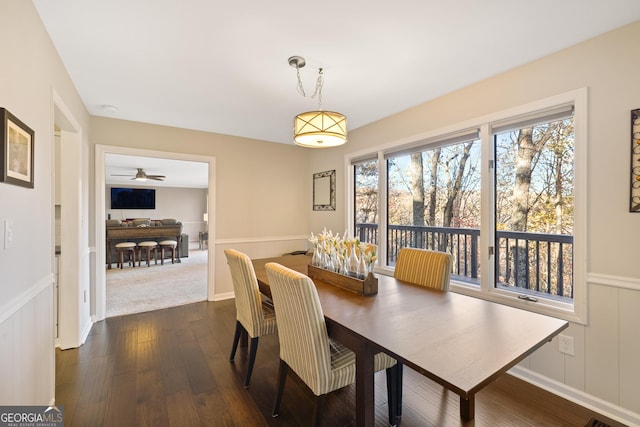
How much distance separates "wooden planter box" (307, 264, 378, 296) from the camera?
6.10ft

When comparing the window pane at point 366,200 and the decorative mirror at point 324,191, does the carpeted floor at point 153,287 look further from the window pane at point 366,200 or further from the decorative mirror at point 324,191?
the window pane at point 366,200

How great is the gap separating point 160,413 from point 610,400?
2.92m

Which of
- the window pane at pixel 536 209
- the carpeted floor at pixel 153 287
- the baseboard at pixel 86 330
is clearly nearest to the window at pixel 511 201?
the window pane at pixel 536 209

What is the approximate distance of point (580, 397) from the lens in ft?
6.33

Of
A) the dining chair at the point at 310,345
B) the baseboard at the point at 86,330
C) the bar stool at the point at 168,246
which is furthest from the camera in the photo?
the bar stool at the point at 168,246

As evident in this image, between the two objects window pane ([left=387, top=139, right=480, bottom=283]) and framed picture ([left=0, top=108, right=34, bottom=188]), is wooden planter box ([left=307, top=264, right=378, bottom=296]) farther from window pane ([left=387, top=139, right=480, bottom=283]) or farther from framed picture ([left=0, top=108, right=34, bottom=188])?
framed picture ([left=0, top=108, right=34, bottom=188])

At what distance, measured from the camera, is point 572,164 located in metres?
2.12

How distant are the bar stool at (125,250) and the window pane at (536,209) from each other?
704 cm

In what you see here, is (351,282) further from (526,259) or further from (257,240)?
(257,240)

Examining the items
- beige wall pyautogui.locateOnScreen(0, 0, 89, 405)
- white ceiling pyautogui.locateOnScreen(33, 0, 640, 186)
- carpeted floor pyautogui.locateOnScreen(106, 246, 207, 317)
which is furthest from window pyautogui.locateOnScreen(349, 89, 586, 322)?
carpeted floor pyautogui.locateOnScreen(106, 246, 207, 317)

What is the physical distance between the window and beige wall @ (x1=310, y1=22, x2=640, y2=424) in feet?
0.24
